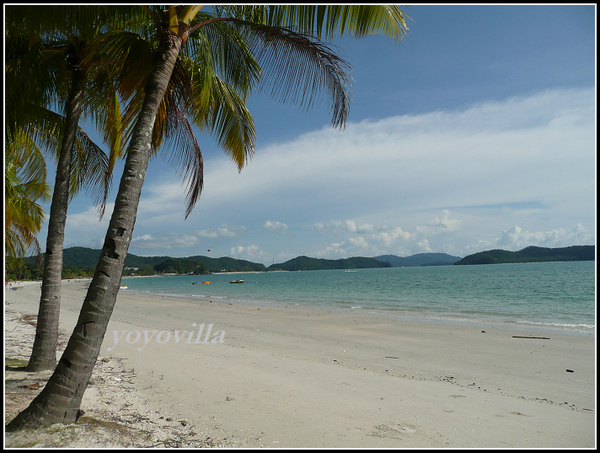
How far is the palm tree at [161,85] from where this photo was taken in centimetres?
315

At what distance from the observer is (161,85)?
3.70 meters

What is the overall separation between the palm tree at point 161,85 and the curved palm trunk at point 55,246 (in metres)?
1.44

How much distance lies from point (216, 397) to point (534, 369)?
6225 mm

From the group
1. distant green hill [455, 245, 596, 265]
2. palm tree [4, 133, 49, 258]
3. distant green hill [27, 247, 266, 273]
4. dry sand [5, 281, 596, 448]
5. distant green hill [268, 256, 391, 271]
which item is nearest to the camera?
dry sand [5, 281, 596, 448]

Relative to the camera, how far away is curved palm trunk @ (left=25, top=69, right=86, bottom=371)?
195 inches

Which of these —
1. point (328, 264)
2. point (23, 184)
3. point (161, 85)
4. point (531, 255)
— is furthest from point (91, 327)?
point (328, 264)

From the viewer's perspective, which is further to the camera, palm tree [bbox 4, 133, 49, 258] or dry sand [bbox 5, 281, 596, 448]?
palm tree [bbox 4, 133, 49, 258]

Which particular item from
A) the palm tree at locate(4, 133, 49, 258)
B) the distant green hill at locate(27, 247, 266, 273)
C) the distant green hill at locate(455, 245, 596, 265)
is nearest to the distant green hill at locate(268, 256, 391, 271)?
the distant green hill at locate(27, 247, 266, 273)

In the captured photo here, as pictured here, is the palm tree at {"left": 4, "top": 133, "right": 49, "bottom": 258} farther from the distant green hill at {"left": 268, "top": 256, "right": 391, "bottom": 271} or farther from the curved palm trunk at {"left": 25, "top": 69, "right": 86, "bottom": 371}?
the distant green hill at {"left": 268, "top": 256, "right": 391, "bottom": 271}

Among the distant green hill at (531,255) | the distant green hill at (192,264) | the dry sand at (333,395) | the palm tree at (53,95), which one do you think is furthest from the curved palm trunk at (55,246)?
the distant green hill at (192,264)

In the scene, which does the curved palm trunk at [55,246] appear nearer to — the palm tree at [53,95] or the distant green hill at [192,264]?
the palm tree at [53,95]

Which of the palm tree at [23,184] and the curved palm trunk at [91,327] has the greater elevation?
the palm tree at [23,184]

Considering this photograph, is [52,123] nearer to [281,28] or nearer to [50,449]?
[281,28]

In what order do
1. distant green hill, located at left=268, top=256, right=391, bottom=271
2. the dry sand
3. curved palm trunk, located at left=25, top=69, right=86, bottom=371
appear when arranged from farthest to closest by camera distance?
distant green hill, located at left=268, top=256, right=391, bottom=271
curved palm trunk, located at left=25, top=69, right=86, bottom=371
the dry sand
